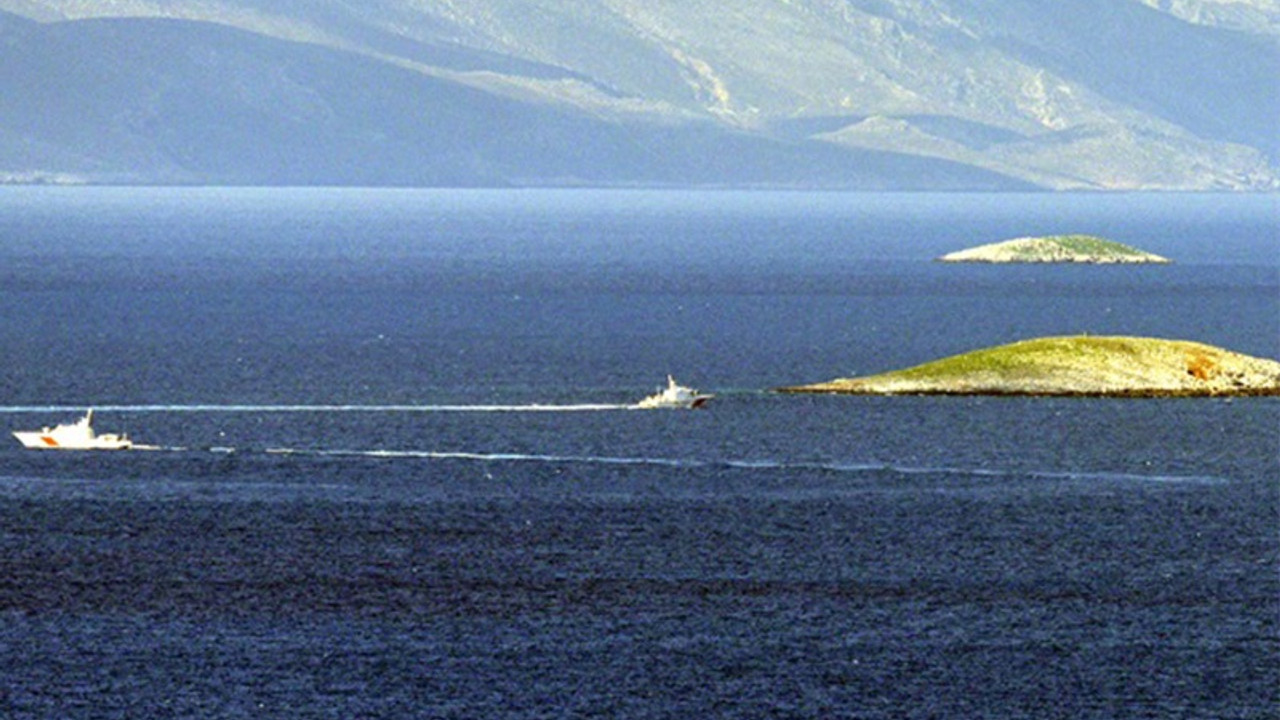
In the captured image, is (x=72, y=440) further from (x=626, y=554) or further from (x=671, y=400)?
(x=626, y=554)

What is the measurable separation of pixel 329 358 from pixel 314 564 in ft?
266

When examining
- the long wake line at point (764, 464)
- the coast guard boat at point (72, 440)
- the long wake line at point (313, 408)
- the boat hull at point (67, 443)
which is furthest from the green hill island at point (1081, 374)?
the coast guard boat at point (72, 440)

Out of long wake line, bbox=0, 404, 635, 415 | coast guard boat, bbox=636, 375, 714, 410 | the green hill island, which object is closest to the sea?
long wake line, bbox=0, 404, 635, 415

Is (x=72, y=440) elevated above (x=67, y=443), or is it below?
above

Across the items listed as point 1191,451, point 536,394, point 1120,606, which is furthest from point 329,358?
point 1120,606

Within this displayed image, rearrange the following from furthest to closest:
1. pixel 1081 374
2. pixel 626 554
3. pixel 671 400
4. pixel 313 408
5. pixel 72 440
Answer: pixel 1081 374
pixel 671 400
pixel 313 408
pixel 72 440
pixel 626 554

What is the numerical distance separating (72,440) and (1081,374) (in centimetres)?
5051

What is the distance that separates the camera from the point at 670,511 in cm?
8900

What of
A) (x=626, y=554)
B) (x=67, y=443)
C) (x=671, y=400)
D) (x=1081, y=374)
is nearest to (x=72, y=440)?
(x=67, y=443)

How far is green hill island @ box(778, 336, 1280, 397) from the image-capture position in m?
131

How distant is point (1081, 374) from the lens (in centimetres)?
13262

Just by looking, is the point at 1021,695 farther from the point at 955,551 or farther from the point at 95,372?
the point at 95,372

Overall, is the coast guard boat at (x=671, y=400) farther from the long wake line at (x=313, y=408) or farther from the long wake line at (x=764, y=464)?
the long wake line at (x=764, y=464)

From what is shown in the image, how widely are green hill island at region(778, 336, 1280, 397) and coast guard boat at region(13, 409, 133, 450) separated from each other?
39.6 m
